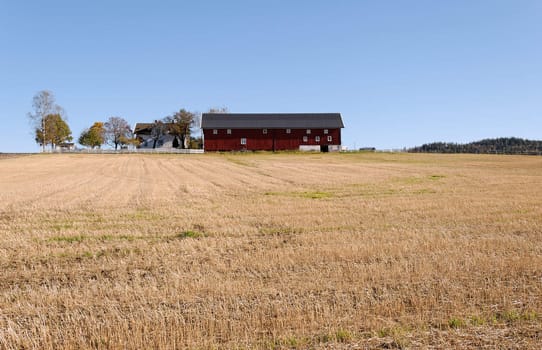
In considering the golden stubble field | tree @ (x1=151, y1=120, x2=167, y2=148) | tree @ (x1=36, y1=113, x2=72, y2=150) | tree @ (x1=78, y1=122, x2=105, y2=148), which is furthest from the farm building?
the golden stubble field

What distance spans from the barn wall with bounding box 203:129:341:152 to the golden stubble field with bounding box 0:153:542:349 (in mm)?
77613

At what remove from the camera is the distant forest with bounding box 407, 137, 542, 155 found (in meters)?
89.0

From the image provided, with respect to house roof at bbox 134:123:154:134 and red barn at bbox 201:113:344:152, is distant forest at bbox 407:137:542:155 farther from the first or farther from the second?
house roof at bbox 134:123:154:134

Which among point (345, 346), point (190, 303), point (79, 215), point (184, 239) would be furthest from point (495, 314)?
point (79, 215)

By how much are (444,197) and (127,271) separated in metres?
16.6

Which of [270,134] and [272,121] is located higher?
[272,121]

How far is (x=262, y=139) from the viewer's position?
94.5 meters

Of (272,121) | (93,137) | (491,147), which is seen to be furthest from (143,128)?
(491,147)

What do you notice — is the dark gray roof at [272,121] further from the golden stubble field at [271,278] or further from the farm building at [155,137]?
the golden stubble field at [271,278]

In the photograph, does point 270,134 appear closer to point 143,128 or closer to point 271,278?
point 143,128

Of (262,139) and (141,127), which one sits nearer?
(262,139)

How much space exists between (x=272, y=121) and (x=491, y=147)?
50.5m

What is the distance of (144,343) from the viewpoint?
18.6ft

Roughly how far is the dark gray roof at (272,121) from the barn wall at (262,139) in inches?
34.9
